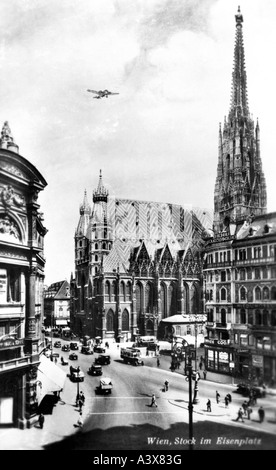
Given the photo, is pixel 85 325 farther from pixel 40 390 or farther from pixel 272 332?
pixel 272 332

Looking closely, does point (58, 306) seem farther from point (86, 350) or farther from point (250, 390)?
point (250, 390)

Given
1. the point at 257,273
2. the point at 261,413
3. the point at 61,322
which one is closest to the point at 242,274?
the point at 257,273

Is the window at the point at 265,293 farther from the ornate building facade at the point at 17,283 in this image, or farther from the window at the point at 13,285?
the window at the point at 13,285

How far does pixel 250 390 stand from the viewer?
21.5 metres

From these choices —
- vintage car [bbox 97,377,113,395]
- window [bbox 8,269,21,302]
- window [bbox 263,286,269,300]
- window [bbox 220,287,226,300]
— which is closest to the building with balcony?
vintage car [bbox 97,377,113,395]

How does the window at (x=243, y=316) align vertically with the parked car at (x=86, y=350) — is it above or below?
above

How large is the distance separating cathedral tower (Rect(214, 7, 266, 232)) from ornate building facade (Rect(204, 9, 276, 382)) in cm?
6

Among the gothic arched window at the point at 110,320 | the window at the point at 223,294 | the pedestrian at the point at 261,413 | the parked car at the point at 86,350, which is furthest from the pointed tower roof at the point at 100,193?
the gothic arched window at the point at 110,320

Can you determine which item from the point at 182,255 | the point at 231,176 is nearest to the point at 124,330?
the point at 182,255

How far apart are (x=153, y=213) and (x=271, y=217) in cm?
3339

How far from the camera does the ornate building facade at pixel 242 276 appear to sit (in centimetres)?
2206

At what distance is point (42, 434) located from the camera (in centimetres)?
2109

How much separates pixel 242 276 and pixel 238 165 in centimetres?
1068

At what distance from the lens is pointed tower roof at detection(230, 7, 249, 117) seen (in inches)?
887
